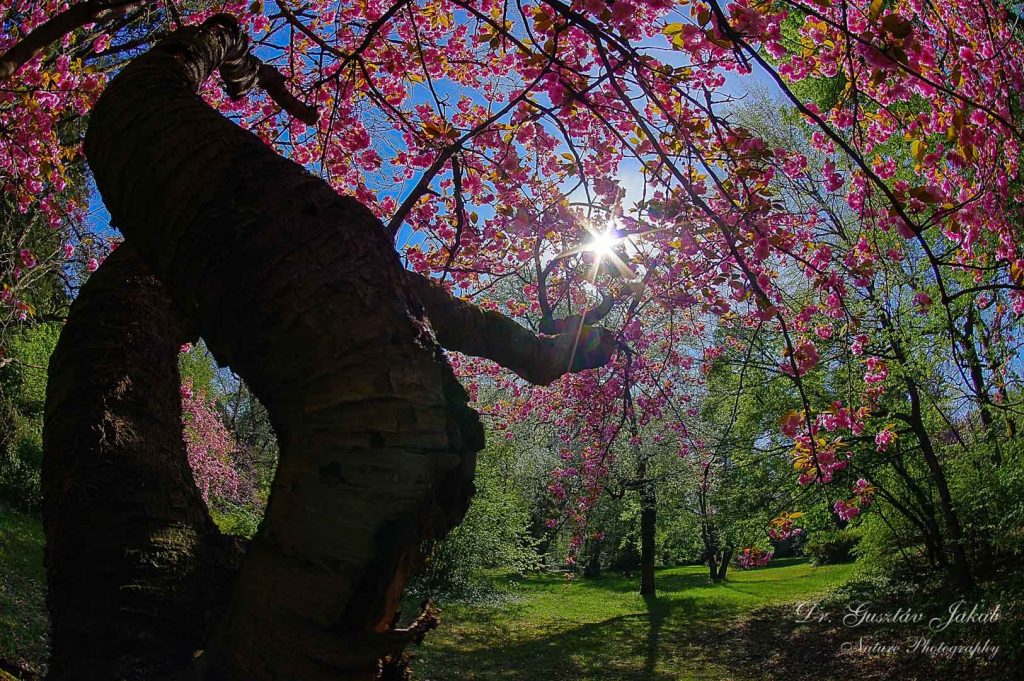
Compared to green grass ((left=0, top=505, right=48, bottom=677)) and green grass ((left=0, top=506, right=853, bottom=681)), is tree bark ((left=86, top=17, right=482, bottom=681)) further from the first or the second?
green grass ((left=0, top=506, right=853, bottom=681))

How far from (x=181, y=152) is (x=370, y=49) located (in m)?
4.59

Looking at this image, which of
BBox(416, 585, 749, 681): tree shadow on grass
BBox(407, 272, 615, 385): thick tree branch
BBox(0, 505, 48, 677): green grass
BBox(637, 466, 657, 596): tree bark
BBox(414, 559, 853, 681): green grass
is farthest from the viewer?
BBox(637, 466, 657, 596): tree bark

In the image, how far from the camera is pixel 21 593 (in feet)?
23.7

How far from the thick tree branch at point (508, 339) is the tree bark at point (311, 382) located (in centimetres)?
109

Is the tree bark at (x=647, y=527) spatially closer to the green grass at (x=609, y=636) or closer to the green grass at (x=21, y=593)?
the green grass at (x=609, y=636)

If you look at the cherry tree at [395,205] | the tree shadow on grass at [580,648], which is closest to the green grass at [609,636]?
the tree shadow on grass at [580,648]

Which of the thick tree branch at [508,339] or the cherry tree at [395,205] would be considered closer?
the cherry tree at [395,205]

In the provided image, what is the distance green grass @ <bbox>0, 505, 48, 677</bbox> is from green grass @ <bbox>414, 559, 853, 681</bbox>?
4.08 m

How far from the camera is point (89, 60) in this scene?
9641mm

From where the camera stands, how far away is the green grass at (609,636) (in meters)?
8.46

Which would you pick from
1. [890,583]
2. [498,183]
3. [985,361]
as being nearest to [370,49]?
[498,183]

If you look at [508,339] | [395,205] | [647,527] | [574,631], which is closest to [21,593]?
[395,205]

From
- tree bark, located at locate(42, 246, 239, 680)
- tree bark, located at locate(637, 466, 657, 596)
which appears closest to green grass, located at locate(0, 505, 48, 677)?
tree bark, located at locate(42, 246, 239, 680)

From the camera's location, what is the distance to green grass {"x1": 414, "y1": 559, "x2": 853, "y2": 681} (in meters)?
8.46
